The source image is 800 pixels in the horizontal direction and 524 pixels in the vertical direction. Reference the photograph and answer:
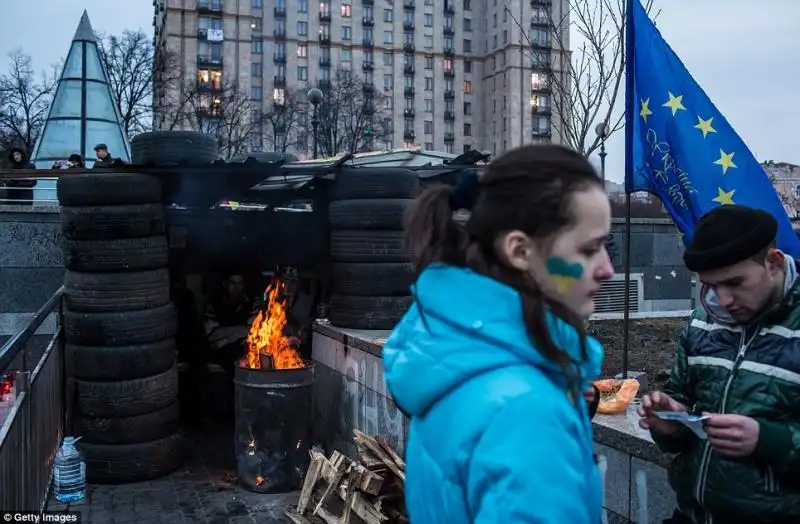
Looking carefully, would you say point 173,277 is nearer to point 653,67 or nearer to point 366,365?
point 366,365

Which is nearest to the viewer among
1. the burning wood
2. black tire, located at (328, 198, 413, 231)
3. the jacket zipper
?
the jacket zipper

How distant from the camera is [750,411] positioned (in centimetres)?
246

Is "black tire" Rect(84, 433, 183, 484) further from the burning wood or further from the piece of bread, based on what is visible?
the piece of bread

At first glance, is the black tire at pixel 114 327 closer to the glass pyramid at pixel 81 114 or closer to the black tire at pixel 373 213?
the black tire at pixel 373 213

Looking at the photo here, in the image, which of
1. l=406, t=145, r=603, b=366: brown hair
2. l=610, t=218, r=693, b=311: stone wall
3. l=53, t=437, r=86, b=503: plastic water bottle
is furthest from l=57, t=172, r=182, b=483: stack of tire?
l=610, t=218, r=693, b=311: stone wall

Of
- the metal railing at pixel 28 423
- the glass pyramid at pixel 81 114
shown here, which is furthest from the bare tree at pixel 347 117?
the metal railing at pixel 28 423

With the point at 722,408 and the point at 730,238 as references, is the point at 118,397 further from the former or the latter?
the point at 730,238

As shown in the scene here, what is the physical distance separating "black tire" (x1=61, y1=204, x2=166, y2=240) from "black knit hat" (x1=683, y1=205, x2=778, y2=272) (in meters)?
5.65

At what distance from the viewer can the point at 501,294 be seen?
1407 mm

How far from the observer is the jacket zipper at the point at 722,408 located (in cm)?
254

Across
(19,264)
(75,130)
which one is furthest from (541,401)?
(75,130)

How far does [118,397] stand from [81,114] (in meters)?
12.1

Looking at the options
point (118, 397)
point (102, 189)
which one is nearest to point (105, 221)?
point (102, 189)

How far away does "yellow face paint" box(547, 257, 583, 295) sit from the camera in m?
1.45
